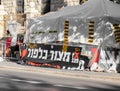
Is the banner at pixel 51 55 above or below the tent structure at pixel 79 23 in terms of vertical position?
below

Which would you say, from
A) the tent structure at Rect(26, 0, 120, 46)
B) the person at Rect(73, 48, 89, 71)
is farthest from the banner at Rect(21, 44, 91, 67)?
the tent structure at Rect(26, 0, 120, 46)

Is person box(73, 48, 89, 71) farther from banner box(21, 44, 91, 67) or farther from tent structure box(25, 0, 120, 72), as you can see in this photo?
tent structure box(25, 0, 120, 72)

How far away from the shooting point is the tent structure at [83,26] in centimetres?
2434

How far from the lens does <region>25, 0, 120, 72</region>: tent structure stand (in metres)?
24.3

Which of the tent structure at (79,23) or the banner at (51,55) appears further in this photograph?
the tent structure at (79,23)

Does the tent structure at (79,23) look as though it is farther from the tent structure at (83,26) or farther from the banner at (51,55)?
the banner at (51,55)

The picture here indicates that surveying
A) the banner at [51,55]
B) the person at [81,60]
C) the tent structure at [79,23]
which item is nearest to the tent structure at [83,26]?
the tent structure at [79,23]

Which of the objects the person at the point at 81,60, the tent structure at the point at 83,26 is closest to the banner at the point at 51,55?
the person at the point at 81,60

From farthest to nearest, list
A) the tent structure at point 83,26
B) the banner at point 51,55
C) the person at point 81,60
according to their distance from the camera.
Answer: the tent structure at point 83,26
the banner at point 51,55
the person at point 81,60

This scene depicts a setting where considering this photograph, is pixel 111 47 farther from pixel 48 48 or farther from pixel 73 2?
pixel 73 2

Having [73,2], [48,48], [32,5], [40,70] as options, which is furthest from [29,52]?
[32,5]

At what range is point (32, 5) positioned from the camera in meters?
39.2

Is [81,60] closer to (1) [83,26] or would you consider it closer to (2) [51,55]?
(2) [51,55]

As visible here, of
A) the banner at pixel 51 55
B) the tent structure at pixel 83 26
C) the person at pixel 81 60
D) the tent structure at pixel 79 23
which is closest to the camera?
the person at pixel 81 60
